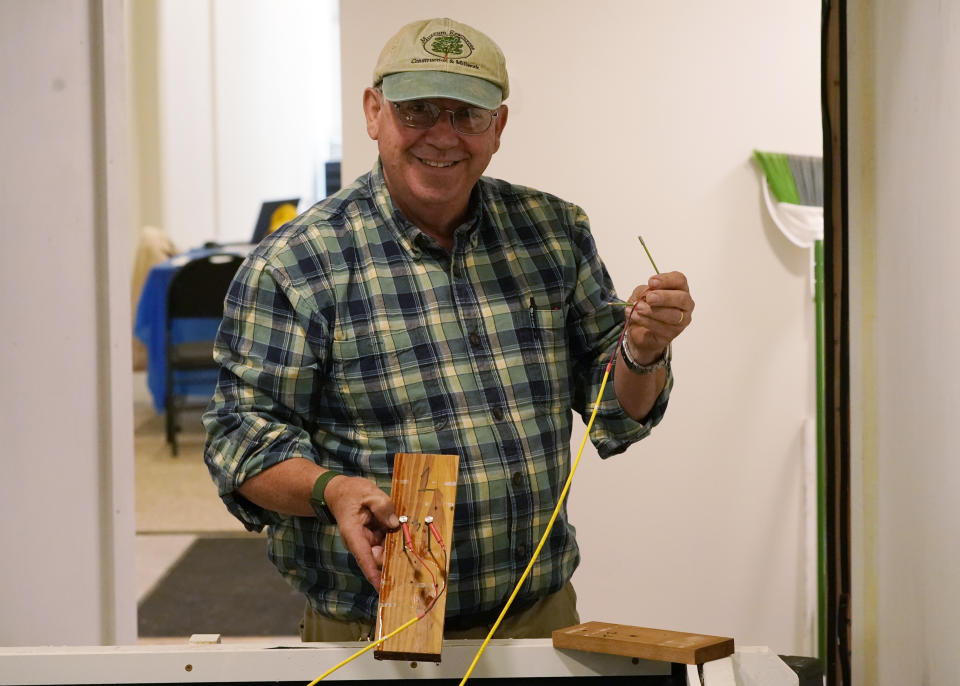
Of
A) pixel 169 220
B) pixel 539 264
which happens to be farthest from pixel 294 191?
pixel 539 264

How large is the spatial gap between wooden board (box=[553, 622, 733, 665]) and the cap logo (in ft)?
2.46

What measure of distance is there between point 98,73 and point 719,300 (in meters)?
1.60

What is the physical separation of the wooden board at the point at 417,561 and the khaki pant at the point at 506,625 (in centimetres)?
32

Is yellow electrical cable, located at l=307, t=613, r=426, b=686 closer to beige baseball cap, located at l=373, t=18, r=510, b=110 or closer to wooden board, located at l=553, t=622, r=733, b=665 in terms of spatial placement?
wooden board, located at l=553, t=622, r=733, b=665

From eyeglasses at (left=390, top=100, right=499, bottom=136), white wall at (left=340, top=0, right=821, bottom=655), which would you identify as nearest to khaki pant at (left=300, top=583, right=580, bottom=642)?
eyeglasses at (left=390, top=100, right=499, bottom=136)

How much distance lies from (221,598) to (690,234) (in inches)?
87.5

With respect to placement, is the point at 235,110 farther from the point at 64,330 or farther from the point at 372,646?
the point at 372,646

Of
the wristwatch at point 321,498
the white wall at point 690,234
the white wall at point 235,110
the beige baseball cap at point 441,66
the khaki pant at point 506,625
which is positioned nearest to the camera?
the wristwatch at point 321,498

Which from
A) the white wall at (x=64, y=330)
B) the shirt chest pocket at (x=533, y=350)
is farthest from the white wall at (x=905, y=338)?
the white wall at (x=64, y=330)

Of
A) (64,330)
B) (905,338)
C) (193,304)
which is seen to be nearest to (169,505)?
(193,304)

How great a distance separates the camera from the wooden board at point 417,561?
1104 mm

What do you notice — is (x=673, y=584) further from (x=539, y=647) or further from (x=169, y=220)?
(x=169, y=220)

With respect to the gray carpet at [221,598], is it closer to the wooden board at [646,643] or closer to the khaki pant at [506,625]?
the khaki pant at [506,625]

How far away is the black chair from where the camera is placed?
5.80 meters
